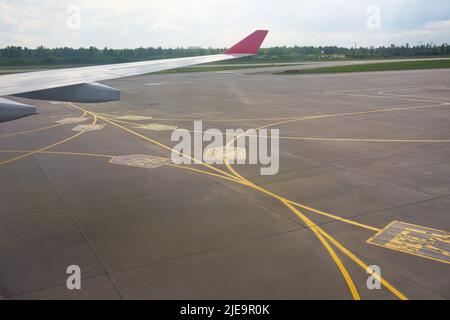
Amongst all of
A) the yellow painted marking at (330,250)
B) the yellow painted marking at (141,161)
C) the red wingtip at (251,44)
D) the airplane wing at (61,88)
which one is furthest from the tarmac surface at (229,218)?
the red wingtip at (251,44)

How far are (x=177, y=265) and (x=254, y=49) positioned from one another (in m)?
10.4

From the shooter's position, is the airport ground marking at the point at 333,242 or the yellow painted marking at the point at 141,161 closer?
the airport ground marking at the point at 333,242

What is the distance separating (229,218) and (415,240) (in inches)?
167

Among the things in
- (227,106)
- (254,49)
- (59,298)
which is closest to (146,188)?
(59,298)

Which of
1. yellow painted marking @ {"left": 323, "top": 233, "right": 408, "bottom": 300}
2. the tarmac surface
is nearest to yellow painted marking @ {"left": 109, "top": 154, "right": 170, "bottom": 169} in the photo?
the tarmac surface

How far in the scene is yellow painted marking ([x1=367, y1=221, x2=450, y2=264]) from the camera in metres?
8.22

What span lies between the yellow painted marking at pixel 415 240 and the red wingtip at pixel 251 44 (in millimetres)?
8934

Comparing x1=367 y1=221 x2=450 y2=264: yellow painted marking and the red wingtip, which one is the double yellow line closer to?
x1=367 y1=221 x2=450 y2=264: yellow painted marking

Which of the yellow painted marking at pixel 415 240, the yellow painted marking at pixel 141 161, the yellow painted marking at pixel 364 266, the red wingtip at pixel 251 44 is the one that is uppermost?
the red wingtip at pixel 251 44

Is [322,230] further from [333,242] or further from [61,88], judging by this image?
[61,88]

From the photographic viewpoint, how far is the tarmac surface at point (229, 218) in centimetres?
729

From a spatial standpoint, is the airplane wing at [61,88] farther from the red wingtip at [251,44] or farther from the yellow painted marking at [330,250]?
the yellow painted marking at [330,250]

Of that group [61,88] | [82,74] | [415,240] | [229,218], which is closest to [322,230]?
[415,240]

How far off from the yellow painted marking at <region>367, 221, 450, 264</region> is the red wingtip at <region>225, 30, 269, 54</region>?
29.3 feet
